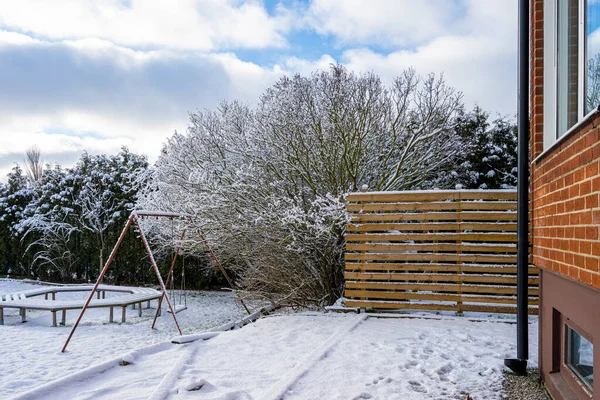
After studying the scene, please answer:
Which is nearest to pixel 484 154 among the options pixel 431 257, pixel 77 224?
pixel 431 257

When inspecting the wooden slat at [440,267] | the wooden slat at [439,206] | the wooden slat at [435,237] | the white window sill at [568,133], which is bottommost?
the wooden slat at [440,267]

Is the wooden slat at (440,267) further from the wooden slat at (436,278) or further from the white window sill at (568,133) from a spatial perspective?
the white window sill at (568,133)

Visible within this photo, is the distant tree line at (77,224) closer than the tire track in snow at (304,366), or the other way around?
the tire track in snow at (304,366)

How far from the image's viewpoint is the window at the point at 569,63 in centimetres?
213

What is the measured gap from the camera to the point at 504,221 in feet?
19.0

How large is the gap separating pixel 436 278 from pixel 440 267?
0.15 metres

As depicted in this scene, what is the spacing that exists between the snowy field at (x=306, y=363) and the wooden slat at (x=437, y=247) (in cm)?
87

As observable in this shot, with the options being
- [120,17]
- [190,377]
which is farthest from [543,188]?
[120,17]

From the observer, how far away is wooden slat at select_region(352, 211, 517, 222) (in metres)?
5.69

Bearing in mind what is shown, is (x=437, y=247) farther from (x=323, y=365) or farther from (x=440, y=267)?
(x=323, y=365)

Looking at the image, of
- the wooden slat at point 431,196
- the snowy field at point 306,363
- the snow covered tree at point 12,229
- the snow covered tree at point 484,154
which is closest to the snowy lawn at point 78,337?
the snowy field at point 306,363

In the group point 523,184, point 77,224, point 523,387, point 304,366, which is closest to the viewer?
point 523,387

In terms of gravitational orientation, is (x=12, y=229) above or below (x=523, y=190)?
below

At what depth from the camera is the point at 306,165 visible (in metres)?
7.76
